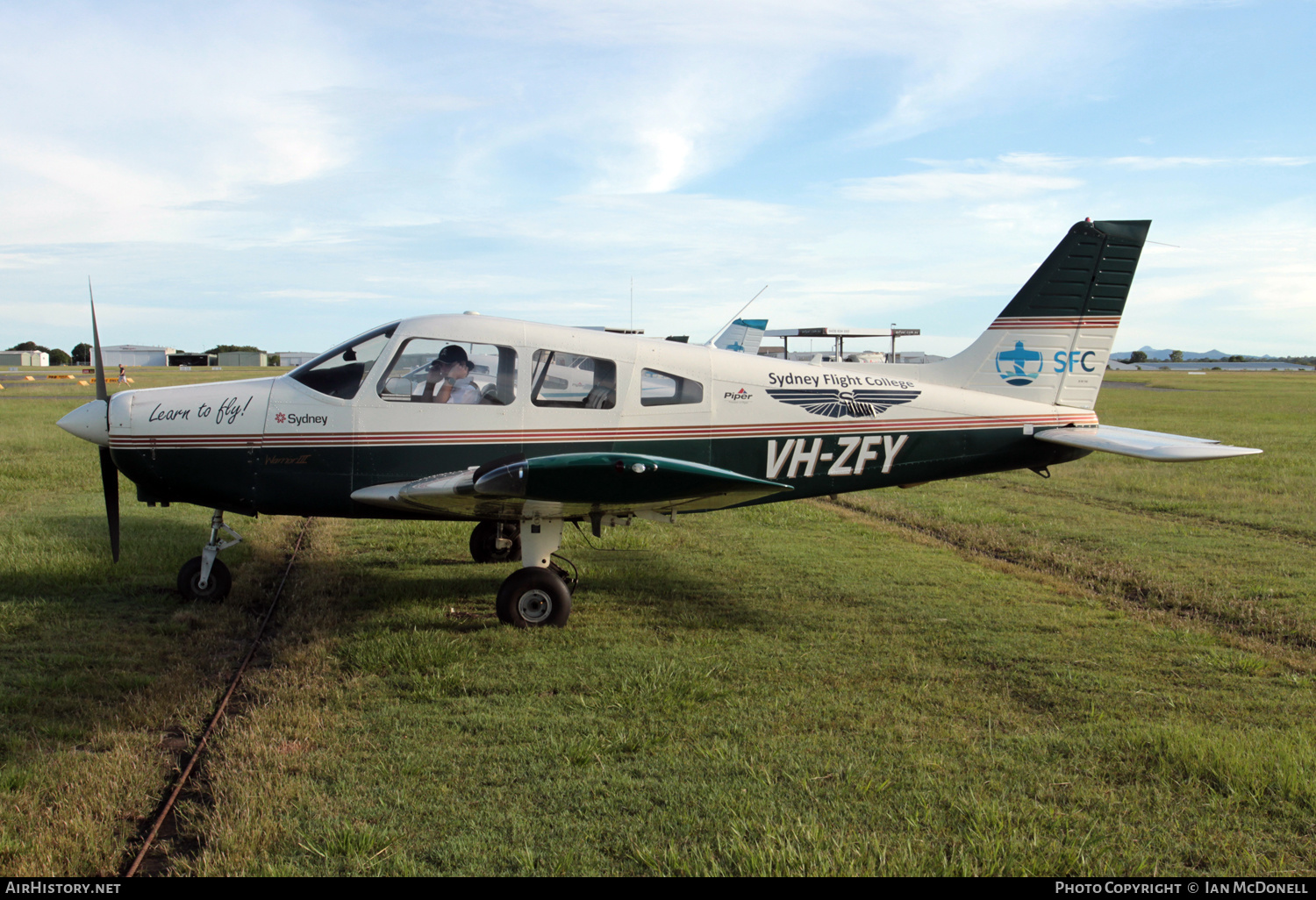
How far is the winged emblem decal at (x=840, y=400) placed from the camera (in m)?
7.56

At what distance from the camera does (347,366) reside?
723 cm

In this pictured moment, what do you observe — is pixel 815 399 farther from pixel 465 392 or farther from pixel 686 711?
pixel 686 711

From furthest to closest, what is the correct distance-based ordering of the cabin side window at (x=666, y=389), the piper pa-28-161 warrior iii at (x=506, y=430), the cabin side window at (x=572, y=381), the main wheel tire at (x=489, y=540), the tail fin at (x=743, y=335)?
the tail fin at (x=743, y=335), the main wheel tire at (x=489, y=540), the cabin side window at (x=666, y=389), the cabin side window at (x=572, y=381), the piper pa-28-161 warrior iii at (x=506, y=430)

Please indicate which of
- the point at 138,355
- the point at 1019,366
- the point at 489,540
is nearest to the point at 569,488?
the point at 489,540

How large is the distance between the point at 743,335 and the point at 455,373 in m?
18.7

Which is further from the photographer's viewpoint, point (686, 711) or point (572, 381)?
point (572, 381)

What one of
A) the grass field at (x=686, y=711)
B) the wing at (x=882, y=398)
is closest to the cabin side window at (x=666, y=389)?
the wing at (x=882, y=398)

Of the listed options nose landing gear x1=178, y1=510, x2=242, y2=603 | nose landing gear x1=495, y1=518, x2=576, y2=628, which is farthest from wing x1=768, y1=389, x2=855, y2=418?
nose landing gear x1=178, y1=510, x2=242, y2=603

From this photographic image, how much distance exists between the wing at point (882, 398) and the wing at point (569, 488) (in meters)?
1.39

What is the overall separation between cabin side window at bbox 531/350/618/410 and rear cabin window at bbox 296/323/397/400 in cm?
128

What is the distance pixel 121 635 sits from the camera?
6.44 metres

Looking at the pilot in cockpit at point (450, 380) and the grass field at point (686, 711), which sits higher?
the pilot in cockpit at point (450, 380)

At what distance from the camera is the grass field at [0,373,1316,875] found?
365 cm

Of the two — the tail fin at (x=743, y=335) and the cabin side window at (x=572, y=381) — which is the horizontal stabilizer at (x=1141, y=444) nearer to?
the cabin side window at (x=572, y=381)
